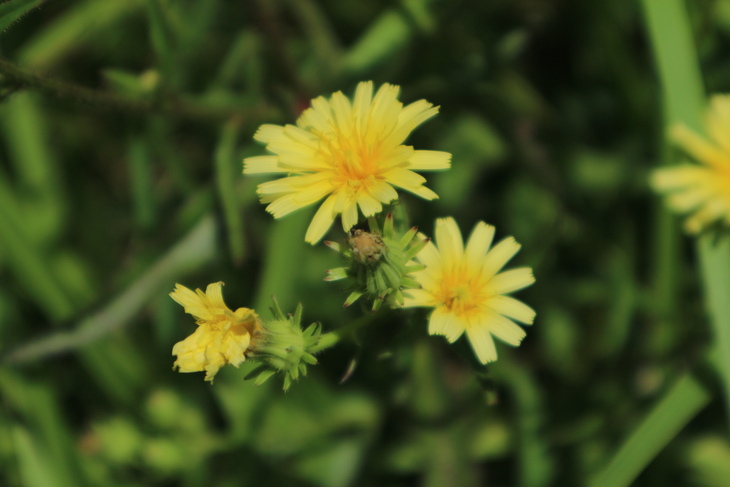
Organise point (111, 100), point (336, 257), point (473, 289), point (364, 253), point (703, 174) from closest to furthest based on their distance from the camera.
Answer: point (364, 253), point (473, 289), point (111, 100), point (703, 174), point (336, 257)

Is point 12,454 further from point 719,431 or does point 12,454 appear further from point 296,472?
point 719,431

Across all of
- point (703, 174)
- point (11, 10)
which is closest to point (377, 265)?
point (11, 10)

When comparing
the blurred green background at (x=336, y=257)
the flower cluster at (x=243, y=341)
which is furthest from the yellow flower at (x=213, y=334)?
the blurred green background at (x=336, y=257)

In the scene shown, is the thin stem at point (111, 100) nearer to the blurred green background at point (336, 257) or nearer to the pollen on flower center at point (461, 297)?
the blurred green background at point (336, 257)

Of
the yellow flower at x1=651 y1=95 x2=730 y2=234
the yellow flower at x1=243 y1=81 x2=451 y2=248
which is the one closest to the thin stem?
the yellow flower at x1=243 y1=81 x2=451 y2=248

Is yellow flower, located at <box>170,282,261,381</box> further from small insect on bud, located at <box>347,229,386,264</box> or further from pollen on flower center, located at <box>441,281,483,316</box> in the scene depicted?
pollen on flower center, located at <box>441,281,483,316</box>

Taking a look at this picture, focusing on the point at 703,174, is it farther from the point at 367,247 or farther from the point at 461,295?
the point at 367,247
